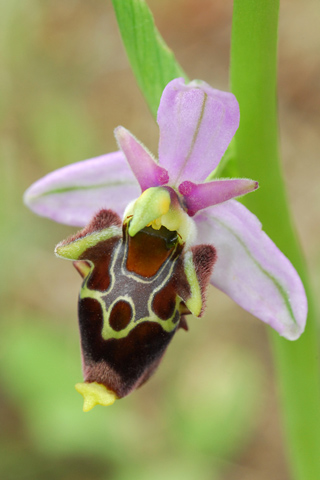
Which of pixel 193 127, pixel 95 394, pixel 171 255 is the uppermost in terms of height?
pixel 193 127

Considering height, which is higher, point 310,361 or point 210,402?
point 310,361

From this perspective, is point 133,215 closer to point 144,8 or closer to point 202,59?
point 144,8

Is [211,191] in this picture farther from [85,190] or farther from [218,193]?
[85,190]

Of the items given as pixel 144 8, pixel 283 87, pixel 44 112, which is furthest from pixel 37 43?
pixel 144 8

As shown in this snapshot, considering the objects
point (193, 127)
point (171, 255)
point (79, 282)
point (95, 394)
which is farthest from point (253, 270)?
point (79, 282)

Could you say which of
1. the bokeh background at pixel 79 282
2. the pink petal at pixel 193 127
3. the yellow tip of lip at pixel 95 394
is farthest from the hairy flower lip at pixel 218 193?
the bokeh background at pixel 79 282
